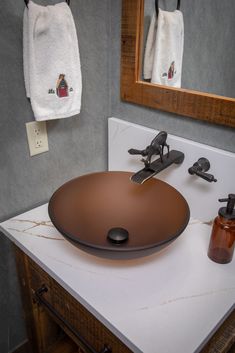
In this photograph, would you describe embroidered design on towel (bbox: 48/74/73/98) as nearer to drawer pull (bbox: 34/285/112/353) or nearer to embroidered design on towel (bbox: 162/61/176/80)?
embroidered design on towel (bbox: 162/61/176/80)

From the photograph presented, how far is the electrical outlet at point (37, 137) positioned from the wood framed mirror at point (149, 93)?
1.10 ft

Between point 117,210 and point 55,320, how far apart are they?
1.37ft

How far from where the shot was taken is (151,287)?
2.71ft

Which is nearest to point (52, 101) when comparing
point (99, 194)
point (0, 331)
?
point (99, 194)

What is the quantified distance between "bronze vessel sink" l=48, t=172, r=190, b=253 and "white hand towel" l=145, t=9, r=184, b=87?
36 centimetres

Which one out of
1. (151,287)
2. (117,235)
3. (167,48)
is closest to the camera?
(151,287)

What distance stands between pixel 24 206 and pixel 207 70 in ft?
2.59

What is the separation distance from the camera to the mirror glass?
891mm

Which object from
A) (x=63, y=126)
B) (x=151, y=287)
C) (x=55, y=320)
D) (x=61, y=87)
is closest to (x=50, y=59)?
(x=61, y=87)

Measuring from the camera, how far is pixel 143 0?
3.37ft

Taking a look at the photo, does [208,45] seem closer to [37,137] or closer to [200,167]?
[200,167]

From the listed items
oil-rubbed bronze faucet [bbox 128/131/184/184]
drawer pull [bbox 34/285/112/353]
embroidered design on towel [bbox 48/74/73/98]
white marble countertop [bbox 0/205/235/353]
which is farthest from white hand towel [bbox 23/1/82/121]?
drawer pull [bbox 34/285/112/353]

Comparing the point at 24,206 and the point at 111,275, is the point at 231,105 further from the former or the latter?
the point at 24,206

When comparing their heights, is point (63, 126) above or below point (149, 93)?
below
